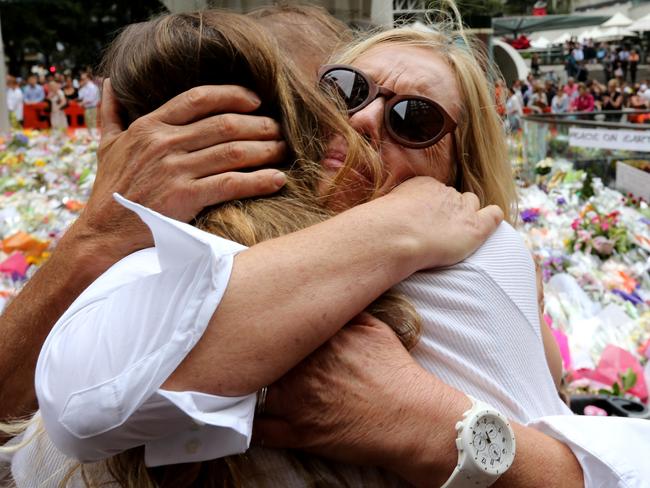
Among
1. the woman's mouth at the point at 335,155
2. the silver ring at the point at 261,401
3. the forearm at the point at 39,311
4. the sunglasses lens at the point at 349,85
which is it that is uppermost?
the sunglasses lens at the point at 349,85

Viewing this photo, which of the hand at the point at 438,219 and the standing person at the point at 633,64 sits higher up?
the hand at the point at 438,219

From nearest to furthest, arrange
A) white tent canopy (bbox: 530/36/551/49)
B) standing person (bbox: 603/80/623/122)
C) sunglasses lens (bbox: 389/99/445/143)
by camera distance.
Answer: sunglasses lens (bbox: 389/99/445/143) → standing person (bbox: 603/80/623/122) → white tent canopy (bbox: 530/36/551/49)

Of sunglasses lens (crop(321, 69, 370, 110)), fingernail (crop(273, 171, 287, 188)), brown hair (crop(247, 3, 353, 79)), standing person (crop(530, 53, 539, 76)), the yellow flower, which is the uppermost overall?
brown hair (crop(247, 3, 353, 79))

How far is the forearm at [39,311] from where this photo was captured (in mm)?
1545

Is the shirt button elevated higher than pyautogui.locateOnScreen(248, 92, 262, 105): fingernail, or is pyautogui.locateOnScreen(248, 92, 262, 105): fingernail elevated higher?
pyautogui.locateOnScreen(248, 92, 262, 105): fingernail

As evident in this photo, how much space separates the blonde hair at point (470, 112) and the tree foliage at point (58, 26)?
1373 inches

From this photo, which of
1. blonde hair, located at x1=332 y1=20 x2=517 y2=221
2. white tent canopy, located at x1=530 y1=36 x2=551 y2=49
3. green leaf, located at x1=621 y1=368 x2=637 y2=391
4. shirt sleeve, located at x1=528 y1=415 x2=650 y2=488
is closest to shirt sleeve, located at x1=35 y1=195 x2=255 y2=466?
shirt sleeve, located at x1=528 y1=415 x2=650 y2=488

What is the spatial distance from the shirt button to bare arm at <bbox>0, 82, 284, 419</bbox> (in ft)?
1.58

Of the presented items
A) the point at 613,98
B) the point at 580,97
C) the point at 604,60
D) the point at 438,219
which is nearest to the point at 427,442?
the point at 438,219

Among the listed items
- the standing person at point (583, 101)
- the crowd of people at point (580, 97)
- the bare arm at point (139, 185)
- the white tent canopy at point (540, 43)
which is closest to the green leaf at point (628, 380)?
the bare arm at point (139, 185)

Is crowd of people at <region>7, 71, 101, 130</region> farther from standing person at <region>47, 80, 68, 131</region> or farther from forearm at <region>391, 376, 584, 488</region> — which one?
forearm at <region>391, 376, 584, 488</region>

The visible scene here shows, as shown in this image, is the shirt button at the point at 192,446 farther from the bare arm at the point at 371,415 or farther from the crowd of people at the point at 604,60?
the crowd of people at the point at 604,60

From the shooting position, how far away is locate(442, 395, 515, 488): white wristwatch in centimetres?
103

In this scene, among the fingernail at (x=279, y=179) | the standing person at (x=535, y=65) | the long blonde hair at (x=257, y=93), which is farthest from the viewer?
the standing person at (x=535, y=65)
